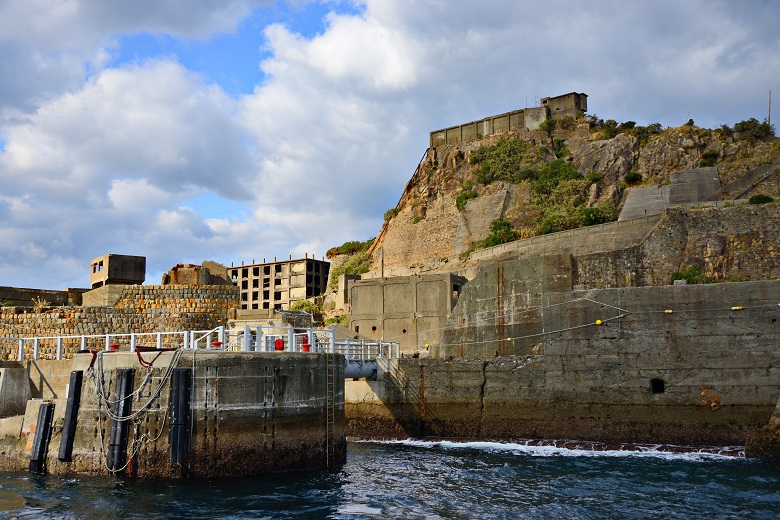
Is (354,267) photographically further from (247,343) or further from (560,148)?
(247,343)

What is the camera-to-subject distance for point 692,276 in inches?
1153

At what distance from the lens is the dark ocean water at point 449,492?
14.4m

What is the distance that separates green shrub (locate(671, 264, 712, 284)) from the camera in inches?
1142

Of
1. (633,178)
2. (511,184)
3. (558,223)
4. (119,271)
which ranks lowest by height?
(119,271)

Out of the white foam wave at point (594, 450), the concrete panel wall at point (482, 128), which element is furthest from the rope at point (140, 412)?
the concrete panel wall at point (482, 128)

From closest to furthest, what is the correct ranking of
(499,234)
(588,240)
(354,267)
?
(588,240)
(499,234)
(354,267)

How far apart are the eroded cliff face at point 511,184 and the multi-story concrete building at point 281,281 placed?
75.3 ft

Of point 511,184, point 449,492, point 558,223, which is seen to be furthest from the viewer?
point 511,184

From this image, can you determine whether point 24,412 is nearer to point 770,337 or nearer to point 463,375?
point 463,375

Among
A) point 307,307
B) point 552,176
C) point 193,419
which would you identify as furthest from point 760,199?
point 307,307

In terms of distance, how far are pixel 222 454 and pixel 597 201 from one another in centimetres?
4209

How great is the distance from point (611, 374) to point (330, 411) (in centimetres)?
1025

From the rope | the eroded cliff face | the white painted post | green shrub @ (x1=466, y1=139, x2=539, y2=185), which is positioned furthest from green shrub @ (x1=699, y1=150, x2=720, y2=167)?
the rope

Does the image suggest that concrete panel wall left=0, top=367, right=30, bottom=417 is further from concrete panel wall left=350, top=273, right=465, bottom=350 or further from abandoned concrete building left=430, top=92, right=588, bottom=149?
abandoned concrete building left=430, top=92, right=588, bottom=149
